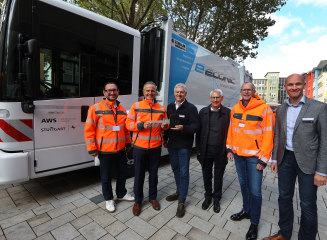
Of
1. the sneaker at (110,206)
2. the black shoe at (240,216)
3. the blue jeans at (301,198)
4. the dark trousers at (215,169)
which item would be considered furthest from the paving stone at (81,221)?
the blue jeans at (301,198)

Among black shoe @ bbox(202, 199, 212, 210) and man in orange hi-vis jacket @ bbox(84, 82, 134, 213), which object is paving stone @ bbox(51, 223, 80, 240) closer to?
man in orange hi-vis jacket @ bbox(84, 82, 134, 213)

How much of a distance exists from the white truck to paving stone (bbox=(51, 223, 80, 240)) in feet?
2.78

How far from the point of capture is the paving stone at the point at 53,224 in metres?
2.31

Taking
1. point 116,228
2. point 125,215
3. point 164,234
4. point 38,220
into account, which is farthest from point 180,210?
point 38,220

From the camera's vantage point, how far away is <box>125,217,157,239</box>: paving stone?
7.63 feet

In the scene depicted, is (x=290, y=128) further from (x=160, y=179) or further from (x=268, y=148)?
(x=160, y=179)

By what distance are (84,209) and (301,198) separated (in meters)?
2.74

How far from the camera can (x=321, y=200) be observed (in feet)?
11.4

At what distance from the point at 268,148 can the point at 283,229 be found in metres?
0.96

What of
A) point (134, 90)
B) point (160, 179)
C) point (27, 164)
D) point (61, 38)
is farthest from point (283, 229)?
point (61, 38)

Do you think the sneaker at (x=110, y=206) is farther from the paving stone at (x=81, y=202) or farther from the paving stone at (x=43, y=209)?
the paving stone at (x=43, y=209)

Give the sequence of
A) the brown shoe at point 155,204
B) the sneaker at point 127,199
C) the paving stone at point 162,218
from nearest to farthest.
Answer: the paving stone at point 162,218 → the brown shoe at point 155,204 → the sneaker at point 127,199

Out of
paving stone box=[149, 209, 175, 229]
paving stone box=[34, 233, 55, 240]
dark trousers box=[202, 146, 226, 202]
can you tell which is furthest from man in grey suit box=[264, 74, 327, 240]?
paving stone box=[34, 233, 55, 240]

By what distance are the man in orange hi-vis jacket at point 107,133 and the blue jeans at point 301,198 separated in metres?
2.03
